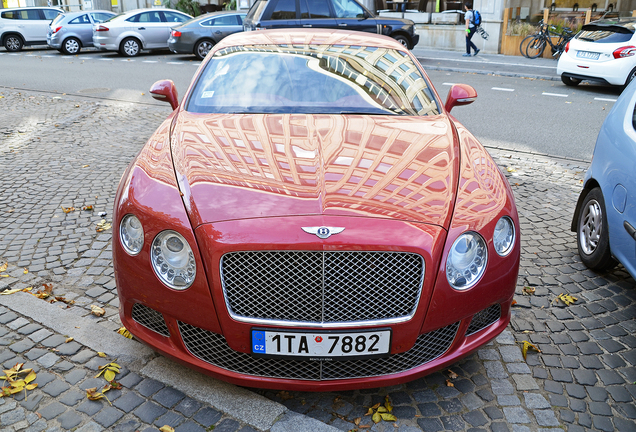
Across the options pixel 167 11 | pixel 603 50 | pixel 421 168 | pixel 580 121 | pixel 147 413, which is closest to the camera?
pixel 147 413

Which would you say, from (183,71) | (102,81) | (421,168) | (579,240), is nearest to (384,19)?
(183,71)

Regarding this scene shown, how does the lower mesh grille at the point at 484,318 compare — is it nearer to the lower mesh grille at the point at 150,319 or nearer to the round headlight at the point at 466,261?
the round headlight at the point at 466,261

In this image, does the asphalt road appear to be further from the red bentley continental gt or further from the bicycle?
the red bentley continental gt

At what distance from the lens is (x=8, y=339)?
3297 mm

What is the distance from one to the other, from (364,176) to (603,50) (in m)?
11.4

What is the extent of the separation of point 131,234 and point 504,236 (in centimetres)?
181

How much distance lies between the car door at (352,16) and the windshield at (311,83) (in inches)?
460

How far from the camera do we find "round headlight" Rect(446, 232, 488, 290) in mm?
2607

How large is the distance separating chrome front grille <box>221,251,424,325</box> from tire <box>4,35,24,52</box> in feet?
80.4

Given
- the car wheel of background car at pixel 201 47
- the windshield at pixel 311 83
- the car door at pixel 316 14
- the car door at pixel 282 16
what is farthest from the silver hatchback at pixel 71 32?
the windshield at pixel 311 83

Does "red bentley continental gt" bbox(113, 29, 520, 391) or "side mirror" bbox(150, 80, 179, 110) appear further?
"side mirror" bbox(150, 80, 179, 110)

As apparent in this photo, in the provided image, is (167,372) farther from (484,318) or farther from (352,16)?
(352,16)

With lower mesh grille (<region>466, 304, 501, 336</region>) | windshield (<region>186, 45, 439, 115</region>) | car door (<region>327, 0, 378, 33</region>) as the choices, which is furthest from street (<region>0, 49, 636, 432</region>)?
car door (<region>327, 0, 378, 33</region>)

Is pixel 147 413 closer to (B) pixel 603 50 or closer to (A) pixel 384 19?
(B) pixel 603 50
